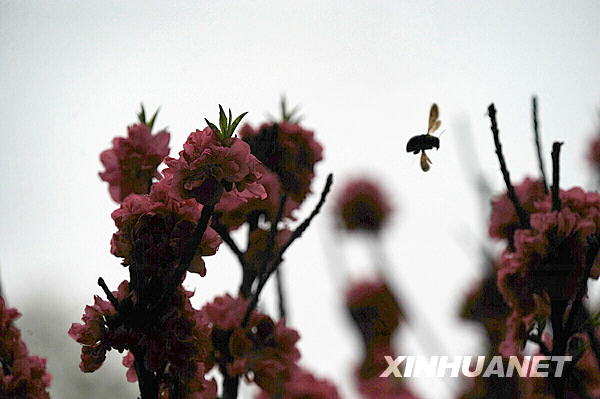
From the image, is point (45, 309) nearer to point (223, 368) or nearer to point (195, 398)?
point (223, 368)

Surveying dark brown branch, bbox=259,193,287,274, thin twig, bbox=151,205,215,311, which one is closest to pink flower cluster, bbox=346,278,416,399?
dark brown branch, bbox=259,193,287,274

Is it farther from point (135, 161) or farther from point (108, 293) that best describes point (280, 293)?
point (108, 293)

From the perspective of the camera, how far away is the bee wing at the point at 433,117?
1.80 ft

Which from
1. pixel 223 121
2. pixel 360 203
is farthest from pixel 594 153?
pixel 223 121

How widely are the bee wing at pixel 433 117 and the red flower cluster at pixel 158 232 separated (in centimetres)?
21

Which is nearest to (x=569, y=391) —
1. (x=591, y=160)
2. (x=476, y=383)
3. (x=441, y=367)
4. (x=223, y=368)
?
(x=441, y=367)

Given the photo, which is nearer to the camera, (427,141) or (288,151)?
(427,141)

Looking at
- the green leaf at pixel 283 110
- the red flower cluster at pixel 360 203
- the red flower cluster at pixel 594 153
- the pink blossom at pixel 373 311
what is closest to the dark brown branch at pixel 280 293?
the green leaf at pixel 283 110

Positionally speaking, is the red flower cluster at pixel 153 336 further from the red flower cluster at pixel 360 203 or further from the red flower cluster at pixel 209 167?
the red flower cluster at pixel 360 203

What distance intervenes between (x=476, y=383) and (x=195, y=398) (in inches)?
24.2

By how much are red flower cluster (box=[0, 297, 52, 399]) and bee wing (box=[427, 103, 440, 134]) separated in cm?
40

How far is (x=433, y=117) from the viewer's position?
55 cm

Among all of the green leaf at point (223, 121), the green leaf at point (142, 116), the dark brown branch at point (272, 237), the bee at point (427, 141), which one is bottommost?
the dark brown branch at point (272, 237)

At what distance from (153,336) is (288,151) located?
31 centimetres
